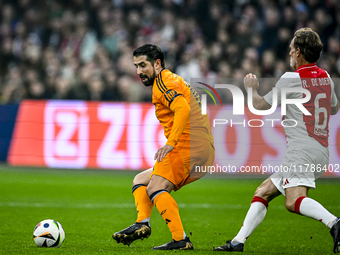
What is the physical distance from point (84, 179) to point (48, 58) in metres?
4.16

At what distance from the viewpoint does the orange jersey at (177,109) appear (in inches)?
161

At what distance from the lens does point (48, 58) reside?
13.3 m

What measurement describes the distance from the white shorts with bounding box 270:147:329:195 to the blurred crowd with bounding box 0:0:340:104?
796 cm

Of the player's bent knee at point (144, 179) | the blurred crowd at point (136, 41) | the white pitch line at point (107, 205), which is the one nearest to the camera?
the player's bent knee at point (144, 179)

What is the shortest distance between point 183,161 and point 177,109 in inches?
19.8

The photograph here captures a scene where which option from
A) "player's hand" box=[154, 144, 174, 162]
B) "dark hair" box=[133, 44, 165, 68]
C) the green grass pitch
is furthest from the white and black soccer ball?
"dark hair" box=[133, 44, 165, 68]

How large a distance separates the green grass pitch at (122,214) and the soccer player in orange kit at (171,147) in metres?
0.21

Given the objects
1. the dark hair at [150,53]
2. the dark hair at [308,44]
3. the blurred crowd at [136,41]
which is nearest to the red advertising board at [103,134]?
the blurred crowd at [136,41]

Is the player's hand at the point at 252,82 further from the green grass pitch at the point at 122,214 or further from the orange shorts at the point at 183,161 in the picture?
the green grass pitch at the point at 122,214

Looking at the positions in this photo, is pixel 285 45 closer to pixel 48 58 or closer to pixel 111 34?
pixel 111 34

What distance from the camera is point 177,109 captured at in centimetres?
410

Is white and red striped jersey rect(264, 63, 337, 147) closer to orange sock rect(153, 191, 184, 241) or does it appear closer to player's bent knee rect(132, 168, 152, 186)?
orange sock rect(153, 191, 184, 241)

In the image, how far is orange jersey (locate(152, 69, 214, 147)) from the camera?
4.09m

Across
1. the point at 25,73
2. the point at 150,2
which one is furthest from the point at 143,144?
the point at 150,2
